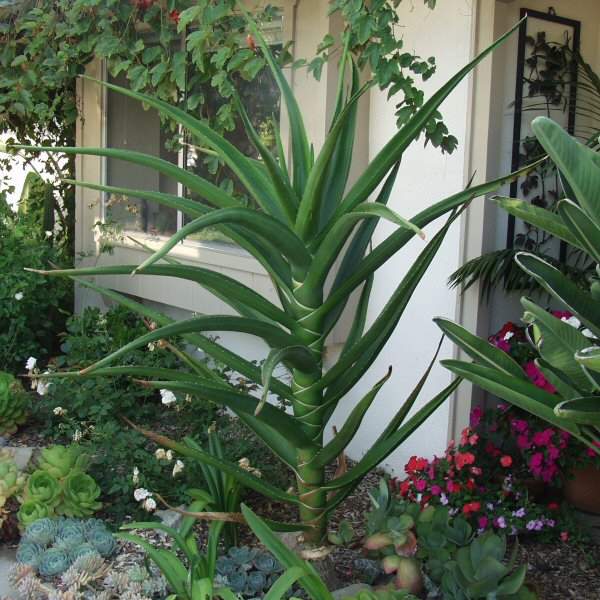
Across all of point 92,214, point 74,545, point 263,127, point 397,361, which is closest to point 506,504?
point 397,361

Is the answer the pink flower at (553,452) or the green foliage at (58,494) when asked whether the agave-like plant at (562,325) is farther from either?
the green foliage at (58,494)

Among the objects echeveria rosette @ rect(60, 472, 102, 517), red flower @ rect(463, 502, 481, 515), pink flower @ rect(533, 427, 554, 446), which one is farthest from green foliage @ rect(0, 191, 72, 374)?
pink flower @ rect(533, 427, 554, 446)

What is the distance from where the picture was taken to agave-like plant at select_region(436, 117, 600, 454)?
187cm

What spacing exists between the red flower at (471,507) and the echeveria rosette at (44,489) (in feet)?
5.72

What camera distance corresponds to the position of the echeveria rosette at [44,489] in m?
3.50

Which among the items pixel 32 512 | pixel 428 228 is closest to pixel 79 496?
pixel 32 512

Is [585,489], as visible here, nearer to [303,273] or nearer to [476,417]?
[476,417]

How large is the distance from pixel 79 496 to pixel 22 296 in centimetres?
265

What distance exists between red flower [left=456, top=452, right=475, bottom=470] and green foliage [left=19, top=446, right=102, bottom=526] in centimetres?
158

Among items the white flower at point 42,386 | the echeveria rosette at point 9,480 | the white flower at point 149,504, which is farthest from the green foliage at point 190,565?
the white flower at point 42,386

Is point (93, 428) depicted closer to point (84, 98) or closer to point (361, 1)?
point (361, 1)

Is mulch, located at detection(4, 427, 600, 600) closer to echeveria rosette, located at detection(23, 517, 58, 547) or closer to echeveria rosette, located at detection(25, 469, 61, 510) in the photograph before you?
echeveria rosette, located at detection(23, 517, 58, 547)

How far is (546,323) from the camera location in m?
2.10

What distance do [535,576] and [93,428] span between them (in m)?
2.29
